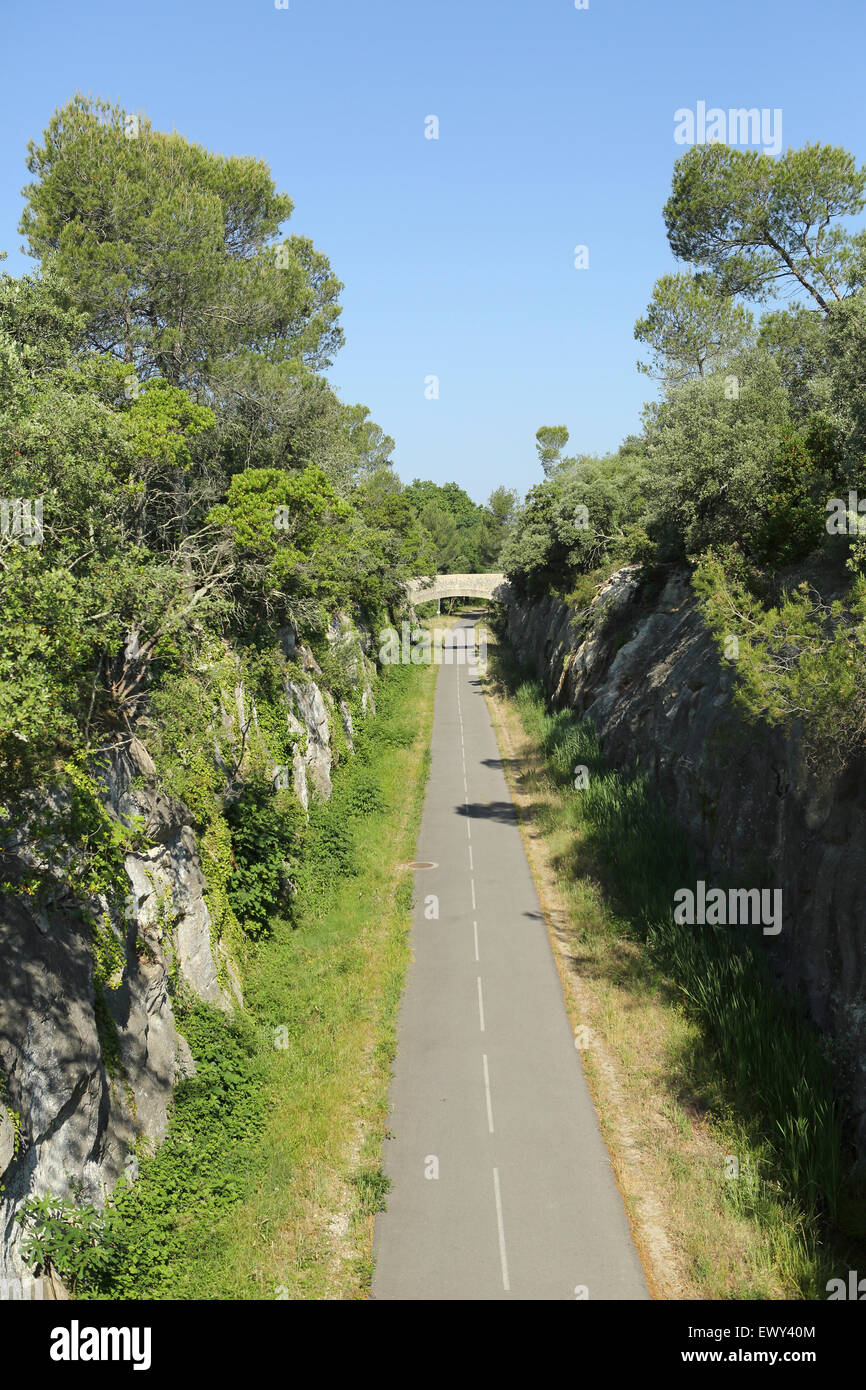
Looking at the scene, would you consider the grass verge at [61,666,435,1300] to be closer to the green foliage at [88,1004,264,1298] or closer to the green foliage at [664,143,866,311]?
the green foliage at [88,1004,264,1298]

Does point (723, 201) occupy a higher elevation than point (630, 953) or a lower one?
higher

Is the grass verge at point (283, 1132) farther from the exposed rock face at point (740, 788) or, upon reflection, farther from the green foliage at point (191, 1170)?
the exposed rock face at point (740, 788)

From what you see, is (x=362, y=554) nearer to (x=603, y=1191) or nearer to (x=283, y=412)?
(x=283, y=412)

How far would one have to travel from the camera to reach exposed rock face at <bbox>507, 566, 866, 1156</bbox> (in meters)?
11.8

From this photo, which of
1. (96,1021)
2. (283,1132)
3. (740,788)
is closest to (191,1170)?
(283,1132)

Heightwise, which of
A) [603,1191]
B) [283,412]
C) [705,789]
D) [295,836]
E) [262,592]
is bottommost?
[603,1191]

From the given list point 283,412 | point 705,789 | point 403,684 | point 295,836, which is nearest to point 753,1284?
point 705,789

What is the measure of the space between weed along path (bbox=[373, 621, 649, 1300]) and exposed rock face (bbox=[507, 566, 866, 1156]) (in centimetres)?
394

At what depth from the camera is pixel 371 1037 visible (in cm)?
1516

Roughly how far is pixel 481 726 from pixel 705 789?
23534 millimetres

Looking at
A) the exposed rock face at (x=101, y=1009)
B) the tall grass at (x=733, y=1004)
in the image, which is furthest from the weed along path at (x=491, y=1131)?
the exposed rock face at (x=101, y=1009)

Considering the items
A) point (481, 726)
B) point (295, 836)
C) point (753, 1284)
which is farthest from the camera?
point (481, 726)

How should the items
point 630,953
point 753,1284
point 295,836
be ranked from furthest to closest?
1. point 295,836
2. point 630,953
3. point 753,1284

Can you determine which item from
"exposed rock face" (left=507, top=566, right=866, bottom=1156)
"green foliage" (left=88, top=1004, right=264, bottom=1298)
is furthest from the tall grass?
"green foliage" (left=88, top=1004, right=264, bottom=1298)
